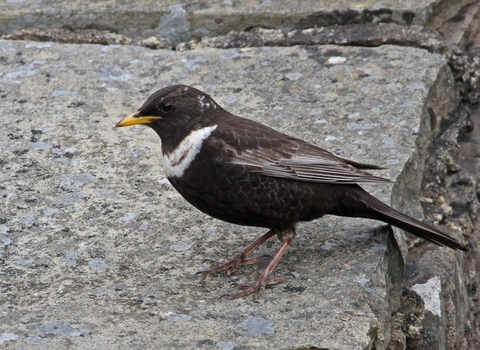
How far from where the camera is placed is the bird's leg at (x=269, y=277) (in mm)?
3277

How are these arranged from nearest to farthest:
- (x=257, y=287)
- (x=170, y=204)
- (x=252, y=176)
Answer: (x=257, y=287) < (x=252, y=176) < (x=170, y=204)

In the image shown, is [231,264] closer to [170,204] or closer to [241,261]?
[241,261]

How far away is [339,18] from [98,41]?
4.81 feet

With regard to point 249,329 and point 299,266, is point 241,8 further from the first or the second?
point 249,329

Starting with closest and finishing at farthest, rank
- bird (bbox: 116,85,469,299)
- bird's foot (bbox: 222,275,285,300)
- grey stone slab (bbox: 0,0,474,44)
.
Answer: bird's foot (bbox: 222,275,285,300) < bird (bbox: 116,85,469,299) < grey stone slab (bbox: 0,0,474,44)

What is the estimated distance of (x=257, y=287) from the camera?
3.30 m

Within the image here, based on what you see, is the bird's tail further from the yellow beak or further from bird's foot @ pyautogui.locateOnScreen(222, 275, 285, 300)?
the yellow beak

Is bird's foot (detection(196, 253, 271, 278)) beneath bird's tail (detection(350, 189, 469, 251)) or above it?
beneath

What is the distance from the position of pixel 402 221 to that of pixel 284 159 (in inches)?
22.6

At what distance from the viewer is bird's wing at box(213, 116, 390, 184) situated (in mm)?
3469

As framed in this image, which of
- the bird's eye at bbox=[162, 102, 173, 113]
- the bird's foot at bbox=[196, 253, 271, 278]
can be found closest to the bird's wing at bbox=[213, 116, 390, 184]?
Answer: the bird's eye at bbox=[162, 102, 173, 113]

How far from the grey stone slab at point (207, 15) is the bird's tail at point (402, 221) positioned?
168cm

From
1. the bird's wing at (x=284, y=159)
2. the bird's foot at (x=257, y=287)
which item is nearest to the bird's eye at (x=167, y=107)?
the bird's wing at (x=284, y=159)

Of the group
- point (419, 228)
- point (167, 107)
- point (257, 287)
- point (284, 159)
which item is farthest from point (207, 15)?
point (257, 287)
